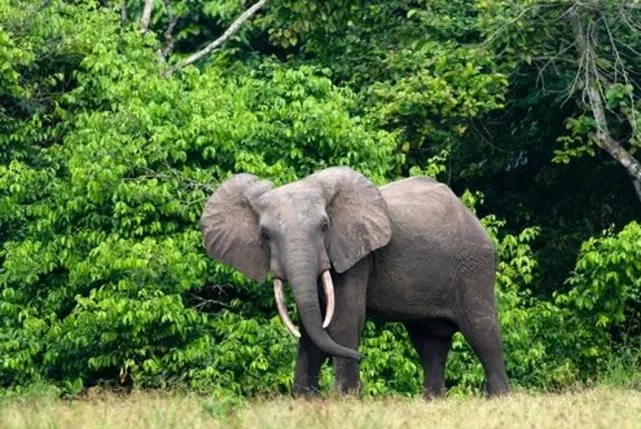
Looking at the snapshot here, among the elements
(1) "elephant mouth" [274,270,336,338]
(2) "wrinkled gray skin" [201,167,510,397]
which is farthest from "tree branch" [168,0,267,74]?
(1) "elephant mouth" [274,270,336,338]

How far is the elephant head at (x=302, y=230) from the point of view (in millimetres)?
14273

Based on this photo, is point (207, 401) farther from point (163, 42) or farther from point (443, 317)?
point (163, 42)

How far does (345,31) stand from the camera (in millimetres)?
22219

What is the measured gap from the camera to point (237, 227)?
602 inches

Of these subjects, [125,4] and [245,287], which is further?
[125,4]

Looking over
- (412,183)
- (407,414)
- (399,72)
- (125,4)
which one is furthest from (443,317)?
(125,4)

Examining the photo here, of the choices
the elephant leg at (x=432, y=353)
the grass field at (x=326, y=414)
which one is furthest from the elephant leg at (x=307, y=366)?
the grass field at (x=326, y=414)

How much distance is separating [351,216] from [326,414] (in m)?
4.30

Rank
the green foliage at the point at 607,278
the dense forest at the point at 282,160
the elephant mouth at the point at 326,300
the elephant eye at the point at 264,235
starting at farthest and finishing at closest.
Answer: the green foliage at the point at 607,278
the dense forest at the point at 282,160
the elephant eye at the point at 264,235
the elephant mouth at the point at 326,300

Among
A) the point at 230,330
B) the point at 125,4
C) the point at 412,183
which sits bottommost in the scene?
the point at 230,330

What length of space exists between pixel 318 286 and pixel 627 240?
17.1 feet

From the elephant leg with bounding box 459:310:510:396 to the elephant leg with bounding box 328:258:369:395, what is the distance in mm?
1271

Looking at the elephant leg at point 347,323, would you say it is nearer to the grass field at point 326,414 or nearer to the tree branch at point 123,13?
the grass field at point 326,414

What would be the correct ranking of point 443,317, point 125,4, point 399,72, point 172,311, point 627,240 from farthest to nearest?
point 125,4
point 399,72
point 627,240
point 172,311
point 443,317
